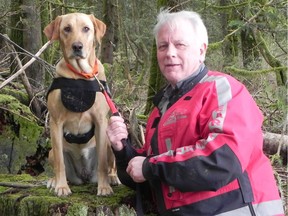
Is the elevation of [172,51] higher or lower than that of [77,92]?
higher

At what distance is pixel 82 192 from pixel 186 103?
4.80ft

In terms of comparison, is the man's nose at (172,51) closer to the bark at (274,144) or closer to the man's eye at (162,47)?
the man's eye at (162,47)

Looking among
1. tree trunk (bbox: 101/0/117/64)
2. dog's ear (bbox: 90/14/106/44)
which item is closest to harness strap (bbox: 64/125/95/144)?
dog's ear (bbox: 90/14/106/44)

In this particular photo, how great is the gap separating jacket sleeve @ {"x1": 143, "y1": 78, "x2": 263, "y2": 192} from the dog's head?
1.31 metres

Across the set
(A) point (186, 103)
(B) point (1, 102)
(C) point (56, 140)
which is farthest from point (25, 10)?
(A) point (186, 103)

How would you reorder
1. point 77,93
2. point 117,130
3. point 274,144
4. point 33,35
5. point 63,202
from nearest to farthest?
point 117,130 < point 63,202 < point 77,93 < point 274,144 < point 33,35

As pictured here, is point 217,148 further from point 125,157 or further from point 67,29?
point 67,29

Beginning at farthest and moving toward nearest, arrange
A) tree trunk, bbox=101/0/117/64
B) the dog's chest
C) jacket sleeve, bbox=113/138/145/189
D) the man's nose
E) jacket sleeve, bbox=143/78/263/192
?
1. tree trunk, bbox=101/0/117/64
2. the dog's chest
3. jacket sleeve, bbox=113/138/145/189
4. the man's nose
5. jacket sleeve, bbox=143/78/263/192

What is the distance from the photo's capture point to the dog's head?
348cm

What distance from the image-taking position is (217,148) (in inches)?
94.8

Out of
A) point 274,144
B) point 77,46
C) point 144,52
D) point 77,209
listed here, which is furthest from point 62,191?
point 144,52

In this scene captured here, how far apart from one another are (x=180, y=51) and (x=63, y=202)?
1.48m

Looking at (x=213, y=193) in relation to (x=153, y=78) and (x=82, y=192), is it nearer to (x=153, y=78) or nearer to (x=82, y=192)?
→ (x=82, y=192)

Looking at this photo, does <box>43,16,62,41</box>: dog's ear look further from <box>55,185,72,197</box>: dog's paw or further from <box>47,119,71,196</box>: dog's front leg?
<box>55,185,72,197</box>: dog's paw
